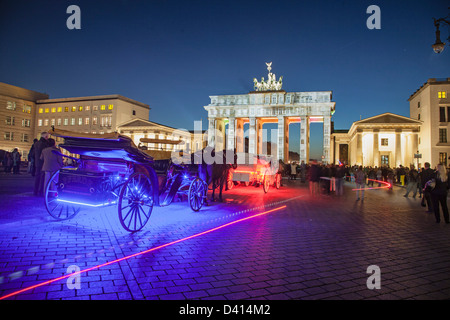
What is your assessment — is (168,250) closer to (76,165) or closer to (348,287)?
(348,287)

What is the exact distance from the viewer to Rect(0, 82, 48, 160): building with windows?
2665 inches

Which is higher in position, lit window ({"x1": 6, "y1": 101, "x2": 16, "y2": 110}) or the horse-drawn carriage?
lit window ({"x1": 6, "y1": 101, "x2": 16, "y2": 110})

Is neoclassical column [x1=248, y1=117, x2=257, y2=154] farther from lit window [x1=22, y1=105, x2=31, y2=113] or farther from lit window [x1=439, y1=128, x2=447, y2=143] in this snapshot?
lit window [x1=22, y1=105, x2=31, y2=113]

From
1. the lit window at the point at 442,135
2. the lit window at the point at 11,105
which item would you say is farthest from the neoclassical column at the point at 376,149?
the lit window at the point at 11,105

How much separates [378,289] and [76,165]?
22.3 ft

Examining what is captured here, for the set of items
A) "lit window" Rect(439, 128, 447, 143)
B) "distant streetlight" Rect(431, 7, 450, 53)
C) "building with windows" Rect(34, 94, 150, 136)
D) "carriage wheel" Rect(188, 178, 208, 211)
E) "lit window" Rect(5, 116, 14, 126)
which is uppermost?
"building with windows" Rect(34, 94, 150, 136)

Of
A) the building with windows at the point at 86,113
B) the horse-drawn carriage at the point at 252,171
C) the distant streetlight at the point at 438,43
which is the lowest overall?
the horse-drawn carriage at the point at 252,171

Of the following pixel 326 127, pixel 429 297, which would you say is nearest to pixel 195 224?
pixel 429 297

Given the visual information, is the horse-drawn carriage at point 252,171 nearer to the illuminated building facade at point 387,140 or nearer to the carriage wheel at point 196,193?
the carriage wheel at point 196,193

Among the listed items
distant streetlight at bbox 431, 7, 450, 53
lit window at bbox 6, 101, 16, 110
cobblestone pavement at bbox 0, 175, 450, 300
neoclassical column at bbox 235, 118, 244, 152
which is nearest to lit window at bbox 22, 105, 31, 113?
lit window at bbox 6, 101, 16, 110

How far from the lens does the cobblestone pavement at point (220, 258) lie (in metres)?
3.32

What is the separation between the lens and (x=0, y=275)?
3.53 metres

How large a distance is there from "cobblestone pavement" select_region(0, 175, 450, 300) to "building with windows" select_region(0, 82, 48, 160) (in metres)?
75.6

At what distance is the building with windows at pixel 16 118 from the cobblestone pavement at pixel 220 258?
2976 inches
